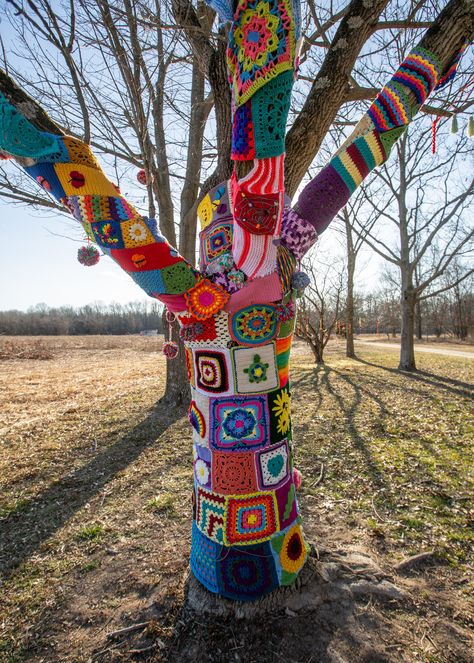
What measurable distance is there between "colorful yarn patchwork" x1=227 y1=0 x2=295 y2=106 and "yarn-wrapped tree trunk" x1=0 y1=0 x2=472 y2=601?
0.93ft

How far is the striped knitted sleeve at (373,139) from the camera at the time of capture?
155 cm

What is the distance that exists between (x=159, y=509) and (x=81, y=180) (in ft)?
9.04

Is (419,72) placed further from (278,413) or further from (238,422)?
(238,422)

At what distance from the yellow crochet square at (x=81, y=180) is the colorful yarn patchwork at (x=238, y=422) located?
1.06m

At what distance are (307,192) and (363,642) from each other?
7.04ft

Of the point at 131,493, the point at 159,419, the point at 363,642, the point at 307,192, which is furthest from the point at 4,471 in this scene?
the point at 307,192

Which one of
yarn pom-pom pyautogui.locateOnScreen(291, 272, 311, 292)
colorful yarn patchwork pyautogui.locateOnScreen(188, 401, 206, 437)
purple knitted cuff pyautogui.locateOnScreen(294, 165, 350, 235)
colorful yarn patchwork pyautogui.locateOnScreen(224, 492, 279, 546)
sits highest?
purple knitted cuff pyautogui.locateOnScreen(294, 165, 350, 235)

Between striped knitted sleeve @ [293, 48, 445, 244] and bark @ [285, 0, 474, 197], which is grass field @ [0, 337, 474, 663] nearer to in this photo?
striped knitted sleeve @ [293, 48, 445, 244]

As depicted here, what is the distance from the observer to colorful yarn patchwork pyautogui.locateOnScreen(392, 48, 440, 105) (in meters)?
1.55

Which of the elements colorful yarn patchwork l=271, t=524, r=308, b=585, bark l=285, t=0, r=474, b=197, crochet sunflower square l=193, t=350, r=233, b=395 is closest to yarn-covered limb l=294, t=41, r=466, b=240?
bark l=285, t=0, r=474, b=197

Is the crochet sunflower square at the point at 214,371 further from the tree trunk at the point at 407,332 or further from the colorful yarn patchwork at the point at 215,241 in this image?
→ the tree trunk at the point at 407,332

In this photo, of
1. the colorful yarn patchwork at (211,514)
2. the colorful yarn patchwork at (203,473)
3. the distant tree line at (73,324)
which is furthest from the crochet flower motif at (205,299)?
the distant tree line at (73,324)

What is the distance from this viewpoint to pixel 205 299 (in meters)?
1.51

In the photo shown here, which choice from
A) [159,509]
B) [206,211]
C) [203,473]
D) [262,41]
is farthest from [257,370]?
[159,509]
